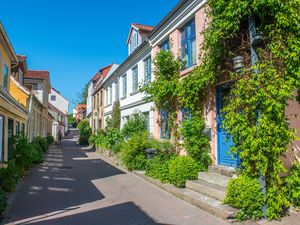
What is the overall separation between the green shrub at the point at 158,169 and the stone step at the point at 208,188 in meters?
1.37

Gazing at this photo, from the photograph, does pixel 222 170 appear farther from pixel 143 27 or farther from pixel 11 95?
pixel 143 27

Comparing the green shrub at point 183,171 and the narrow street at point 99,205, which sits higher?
the green shrub at point 183,171

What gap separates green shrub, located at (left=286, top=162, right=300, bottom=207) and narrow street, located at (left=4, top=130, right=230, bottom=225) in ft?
4.87

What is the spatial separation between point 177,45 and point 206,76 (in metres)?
3.62

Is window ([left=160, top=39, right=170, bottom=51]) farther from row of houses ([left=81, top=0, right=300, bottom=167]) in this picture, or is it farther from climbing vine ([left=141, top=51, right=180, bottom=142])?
climbing vine ([left=141, top=51, right=180, bottom=142])

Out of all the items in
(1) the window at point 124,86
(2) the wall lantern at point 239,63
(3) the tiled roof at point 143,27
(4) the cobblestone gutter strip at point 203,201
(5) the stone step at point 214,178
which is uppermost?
(3) the tiled roof at point 143,27

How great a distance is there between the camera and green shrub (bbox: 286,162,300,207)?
19.5 ft

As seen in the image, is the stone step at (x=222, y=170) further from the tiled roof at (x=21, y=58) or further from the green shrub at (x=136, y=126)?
the tiled roof at (x=21, y=58)

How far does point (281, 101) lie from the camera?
227 inches

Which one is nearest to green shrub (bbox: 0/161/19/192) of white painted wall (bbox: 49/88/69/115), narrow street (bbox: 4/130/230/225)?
narrow street (bbox: 4/130/230/225)

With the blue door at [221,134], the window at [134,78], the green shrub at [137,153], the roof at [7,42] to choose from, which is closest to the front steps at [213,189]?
the blue door at [221,134]

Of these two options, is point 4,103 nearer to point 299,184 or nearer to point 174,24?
point 174,24

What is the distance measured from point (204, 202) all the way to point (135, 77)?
12001 mm

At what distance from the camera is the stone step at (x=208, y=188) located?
22.4 feet
